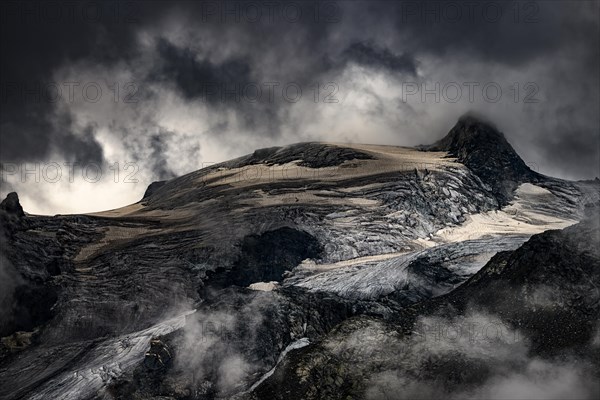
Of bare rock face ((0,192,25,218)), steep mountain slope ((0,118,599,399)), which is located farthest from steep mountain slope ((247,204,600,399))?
bare rock face ((0,192,25,218))

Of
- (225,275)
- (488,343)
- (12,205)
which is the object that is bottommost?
(488,343)

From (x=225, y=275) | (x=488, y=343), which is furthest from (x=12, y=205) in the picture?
(x=488, y=343)

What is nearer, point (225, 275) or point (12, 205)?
point (225, 275)

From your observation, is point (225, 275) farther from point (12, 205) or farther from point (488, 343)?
point (488, 343)

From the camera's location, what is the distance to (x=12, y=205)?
153875 mm

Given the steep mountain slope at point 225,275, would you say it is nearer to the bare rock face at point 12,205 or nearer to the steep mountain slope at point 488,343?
the bare rock face at point 12,205

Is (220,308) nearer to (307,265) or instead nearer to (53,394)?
(53,394)

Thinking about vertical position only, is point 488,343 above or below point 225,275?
below

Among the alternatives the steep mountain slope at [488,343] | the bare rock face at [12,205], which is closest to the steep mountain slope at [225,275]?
the bare rock face at [12,205]

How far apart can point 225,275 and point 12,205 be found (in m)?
54.6

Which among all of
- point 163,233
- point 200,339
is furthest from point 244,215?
point 200,339

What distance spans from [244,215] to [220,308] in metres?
74.5

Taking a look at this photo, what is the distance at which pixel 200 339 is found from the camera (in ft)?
297

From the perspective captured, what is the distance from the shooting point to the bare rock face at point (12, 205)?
15188cm
